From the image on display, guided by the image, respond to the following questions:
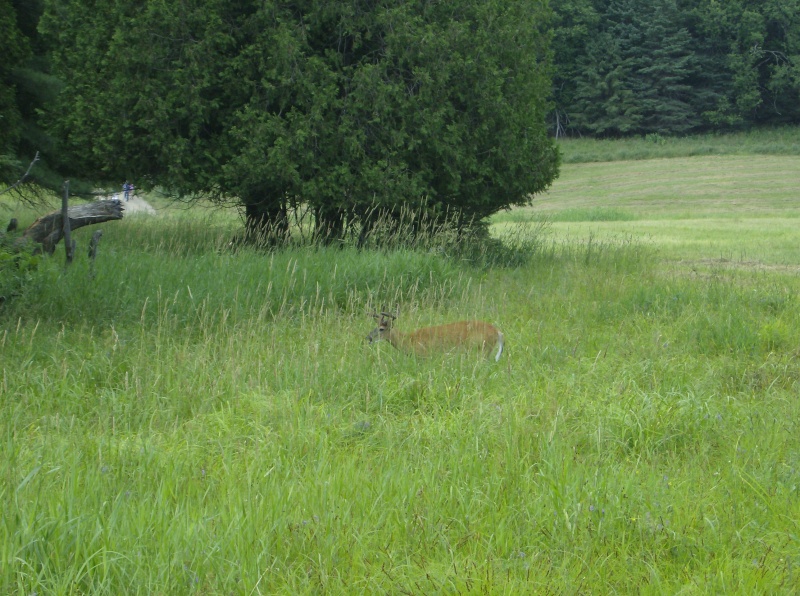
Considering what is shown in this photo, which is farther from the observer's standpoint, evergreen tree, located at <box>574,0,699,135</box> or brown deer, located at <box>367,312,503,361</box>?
evergreen tree, located at <box>574,0,699,135</box>

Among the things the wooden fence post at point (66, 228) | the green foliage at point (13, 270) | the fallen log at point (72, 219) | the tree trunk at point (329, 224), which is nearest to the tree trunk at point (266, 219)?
the tree trunk at point (329, 224)

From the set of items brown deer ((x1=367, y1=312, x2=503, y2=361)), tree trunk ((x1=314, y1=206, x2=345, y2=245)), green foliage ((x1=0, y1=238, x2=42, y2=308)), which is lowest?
tree trunk ((x1=314, y1=206, x2=345, y2=245))

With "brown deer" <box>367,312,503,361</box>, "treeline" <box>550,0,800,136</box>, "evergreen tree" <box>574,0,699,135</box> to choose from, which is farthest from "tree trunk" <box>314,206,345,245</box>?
"evergreen tree" <box>574,0,699,135</box>

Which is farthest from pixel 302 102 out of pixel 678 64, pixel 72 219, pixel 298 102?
pixel 678 64

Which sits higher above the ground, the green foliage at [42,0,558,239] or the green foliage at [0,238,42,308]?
the green foliage at [42,0,558,239]

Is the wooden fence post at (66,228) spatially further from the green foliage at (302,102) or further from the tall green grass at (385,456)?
the green foliage at (302,102)

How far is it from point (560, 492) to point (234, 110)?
1024cm

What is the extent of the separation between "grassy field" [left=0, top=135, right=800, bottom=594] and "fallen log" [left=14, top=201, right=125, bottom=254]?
54 cm

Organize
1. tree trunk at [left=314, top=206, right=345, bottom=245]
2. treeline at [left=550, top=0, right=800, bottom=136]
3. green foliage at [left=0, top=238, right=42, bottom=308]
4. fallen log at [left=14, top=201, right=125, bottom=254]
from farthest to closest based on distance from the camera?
treeline at [left=550, top=0, right=800, bottom=136], tree trunk at [left=314, top=206, right=345, bottom=245], fallen log at [left=14, top=201, right=125, bottom=254], green foliage at [left=0, top=238, right=42, bottom=308]

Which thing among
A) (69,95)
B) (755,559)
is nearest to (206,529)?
(755,559)

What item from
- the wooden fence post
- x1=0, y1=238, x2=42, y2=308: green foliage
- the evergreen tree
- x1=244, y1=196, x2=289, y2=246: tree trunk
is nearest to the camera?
→ x1=0, y1=238, x2=42, y2=308: green foliage

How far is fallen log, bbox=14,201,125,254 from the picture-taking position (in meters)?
8.46

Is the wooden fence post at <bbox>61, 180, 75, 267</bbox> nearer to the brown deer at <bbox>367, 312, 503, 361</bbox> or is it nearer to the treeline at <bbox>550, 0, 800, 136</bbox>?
the brown deer at <bbox>367, 312, 503, 361</bbox>

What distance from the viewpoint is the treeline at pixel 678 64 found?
60.4m
